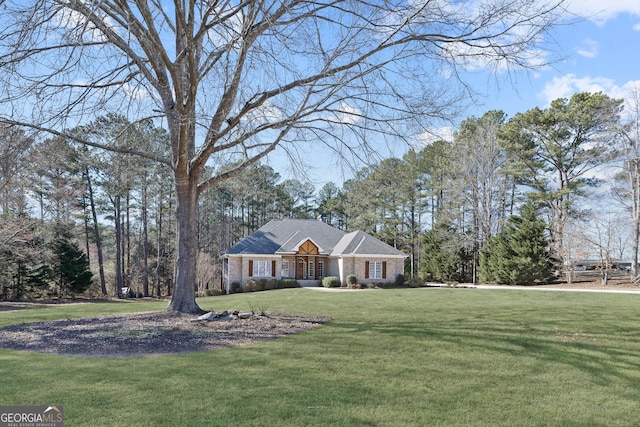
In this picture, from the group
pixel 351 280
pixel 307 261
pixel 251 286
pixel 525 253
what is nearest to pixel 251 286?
pixel 251 286

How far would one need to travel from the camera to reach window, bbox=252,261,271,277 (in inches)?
1177

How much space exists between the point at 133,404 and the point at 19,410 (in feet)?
3.43

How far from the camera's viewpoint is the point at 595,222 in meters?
27.6

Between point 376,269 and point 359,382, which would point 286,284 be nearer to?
point 376,269

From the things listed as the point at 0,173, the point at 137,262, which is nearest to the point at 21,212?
the point at 137,262

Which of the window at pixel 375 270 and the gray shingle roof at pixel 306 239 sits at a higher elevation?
the gray shingle roof at pixel 306 239

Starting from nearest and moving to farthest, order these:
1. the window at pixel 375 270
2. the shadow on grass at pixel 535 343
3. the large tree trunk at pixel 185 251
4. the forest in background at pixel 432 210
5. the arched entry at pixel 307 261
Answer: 1. the shadow on grass at pixel 535 343
2. the large tree trunk at pixel 185 251
3. the forest in background at pixel 432 210
4. the window at pixel 375 270
5. the arched entry at pixel 307 261

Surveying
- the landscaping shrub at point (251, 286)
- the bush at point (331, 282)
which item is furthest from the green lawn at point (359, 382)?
the landscaping shrub at point (251, 286)

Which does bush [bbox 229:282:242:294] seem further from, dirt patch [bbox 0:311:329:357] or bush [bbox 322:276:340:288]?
dirt patch [bbox 0:311:329:357]

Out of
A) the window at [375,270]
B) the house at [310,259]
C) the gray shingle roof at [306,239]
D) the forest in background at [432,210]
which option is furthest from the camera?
the gray shingle roof at [306,239]

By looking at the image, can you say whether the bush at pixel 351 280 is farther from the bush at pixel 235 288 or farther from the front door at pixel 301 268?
the bush at pixel 235 288

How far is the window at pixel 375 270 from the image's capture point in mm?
29500

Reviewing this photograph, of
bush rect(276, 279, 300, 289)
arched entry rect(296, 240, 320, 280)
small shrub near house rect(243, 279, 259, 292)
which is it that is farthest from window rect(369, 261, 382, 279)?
small shrub near house rect(243, 279, 259, 292)

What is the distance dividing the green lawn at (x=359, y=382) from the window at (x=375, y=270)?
21282mm
